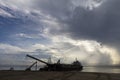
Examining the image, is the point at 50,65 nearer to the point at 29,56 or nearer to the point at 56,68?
the point at 56,68

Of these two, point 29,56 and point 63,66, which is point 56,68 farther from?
point 29,56

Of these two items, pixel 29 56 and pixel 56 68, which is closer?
pixel 56 68

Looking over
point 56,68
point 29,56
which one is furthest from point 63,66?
point 29,56

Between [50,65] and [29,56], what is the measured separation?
47.6 feet

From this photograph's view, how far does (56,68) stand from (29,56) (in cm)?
1865

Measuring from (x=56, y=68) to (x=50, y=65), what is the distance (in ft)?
13.6

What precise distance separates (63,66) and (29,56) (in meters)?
20.7

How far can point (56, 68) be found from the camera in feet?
371

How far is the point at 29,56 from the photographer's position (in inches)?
4781

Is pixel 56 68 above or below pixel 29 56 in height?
below

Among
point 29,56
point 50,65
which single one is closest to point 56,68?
point 50,65

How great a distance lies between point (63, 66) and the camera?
383 ft
